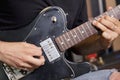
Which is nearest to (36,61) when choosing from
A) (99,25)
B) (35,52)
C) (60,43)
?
(35,52)

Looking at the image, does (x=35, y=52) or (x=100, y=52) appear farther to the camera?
(x=100, y=52)

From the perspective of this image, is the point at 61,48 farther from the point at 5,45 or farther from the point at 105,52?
the point at 105,52

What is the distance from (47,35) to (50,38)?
16 mm

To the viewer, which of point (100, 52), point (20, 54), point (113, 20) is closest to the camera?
point (20, 54)

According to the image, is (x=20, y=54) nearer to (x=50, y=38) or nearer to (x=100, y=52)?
(x=50, y=38)

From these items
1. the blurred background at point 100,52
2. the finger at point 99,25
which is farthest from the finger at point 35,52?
the blurred background at point 100,52

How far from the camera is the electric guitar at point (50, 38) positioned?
1.08m

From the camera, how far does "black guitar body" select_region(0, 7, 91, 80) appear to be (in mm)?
1089

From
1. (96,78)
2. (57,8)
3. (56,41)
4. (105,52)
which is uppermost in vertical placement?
(57,8)

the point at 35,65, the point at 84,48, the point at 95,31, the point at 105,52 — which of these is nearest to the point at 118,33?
the point at 95,31

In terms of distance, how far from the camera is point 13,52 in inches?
40.4

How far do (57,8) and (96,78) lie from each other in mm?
305

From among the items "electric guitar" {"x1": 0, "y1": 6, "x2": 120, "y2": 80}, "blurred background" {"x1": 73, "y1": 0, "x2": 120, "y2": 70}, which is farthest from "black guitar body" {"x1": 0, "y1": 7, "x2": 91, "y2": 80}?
"blurred background" {"x1": 73, "y1": 0, "x2": 120, "y2": 70}

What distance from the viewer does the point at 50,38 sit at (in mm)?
1104
